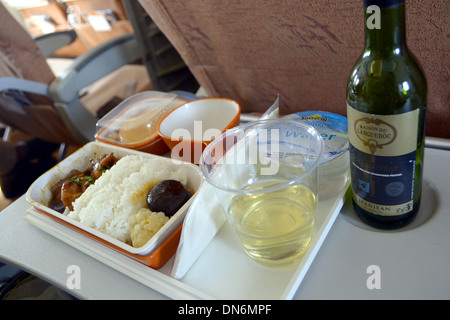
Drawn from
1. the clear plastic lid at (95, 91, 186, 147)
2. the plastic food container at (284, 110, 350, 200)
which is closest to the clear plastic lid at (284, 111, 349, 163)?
the plastic food container at (284, 110, 350, 200)

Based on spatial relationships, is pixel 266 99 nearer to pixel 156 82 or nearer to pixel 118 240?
pixel 118 240

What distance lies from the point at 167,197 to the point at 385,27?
1.36 feet

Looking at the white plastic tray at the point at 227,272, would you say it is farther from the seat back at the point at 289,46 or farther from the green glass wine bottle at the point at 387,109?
the seat back at the point at 289,46

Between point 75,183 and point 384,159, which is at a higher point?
point 384,159

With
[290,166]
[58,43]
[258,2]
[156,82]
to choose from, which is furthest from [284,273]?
[58,43]

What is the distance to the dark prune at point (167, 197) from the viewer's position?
2.06 feet

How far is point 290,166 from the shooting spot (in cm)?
62

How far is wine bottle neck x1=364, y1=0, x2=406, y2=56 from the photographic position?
1.38 ft

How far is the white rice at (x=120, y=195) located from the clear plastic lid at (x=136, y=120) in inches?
5.7

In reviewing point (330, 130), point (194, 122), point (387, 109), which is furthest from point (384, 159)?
point (194, 122)

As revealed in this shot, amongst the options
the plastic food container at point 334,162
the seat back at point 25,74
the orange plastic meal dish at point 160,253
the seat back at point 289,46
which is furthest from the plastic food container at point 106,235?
the seat back at point 25,74

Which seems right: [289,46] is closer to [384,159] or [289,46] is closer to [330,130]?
[330,130]

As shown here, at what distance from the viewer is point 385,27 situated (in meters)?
0.44

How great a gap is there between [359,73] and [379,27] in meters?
0.06
